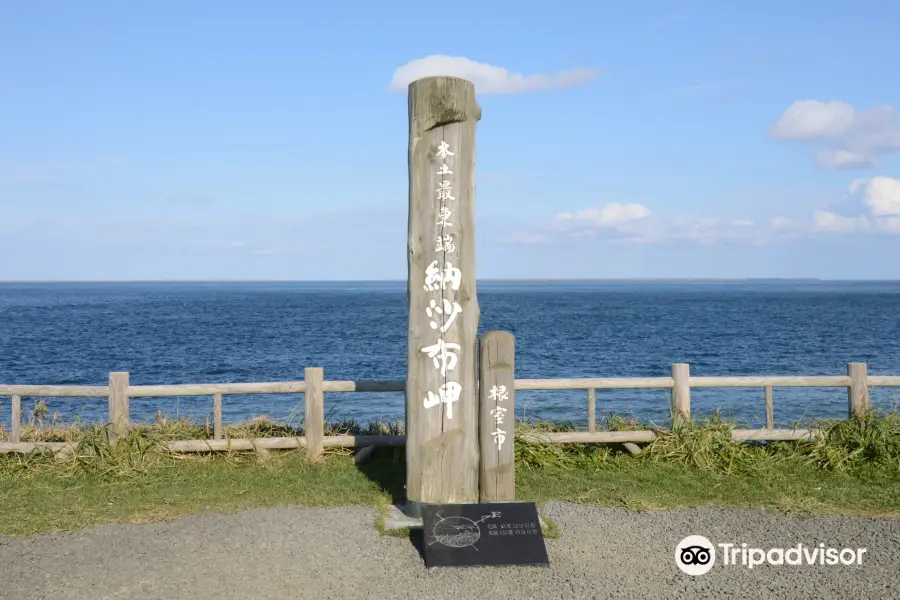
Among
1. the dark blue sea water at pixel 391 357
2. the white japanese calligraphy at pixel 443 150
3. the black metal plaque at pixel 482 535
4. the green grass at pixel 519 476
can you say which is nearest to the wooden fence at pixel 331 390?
the green grass at pixel 519 476

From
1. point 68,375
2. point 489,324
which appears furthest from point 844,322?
point 68,375

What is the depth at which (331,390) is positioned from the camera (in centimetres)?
888

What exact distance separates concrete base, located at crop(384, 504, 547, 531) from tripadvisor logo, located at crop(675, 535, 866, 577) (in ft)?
4.24

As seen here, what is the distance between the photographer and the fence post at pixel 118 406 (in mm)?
8578

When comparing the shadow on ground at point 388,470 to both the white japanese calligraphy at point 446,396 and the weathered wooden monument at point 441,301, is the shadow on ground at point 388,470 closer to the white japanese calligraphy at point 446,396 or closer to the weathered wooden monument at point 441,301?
the weathered wooden monument at point 441,301

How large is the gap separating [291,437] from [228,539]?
251 centimetres

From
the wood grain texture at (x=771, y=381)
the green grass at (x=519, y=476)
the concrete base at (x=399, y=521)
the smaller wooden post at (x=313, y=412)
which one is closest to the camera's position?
the concrete base at (x=399, y=521)

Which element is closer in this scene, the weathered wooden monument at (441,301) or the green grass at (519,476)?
the weathered wooden monument at (441,301)

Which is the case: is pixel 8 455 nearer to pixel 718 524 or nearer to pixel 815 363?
pixel 718 524

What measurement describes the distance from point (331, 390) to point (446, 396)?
8.08ft

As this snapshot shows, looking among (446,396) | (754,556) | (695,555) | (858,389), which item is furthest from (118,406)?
(858,389)

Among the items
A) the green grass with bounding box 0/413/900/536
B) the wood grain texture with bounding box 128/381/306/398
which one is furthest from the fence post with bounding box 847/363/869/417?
the wood grain texture with bounding box 128/381/306/398

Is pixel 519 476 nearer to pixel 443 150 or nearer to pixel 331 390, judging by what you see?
pixel 331 390

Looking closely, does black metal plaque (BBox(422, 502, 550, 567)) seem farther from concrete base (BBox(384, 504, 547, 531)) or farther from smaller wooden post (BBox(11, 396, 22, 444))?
smaller wooden post (BBox(11, 396, 22, 444))
